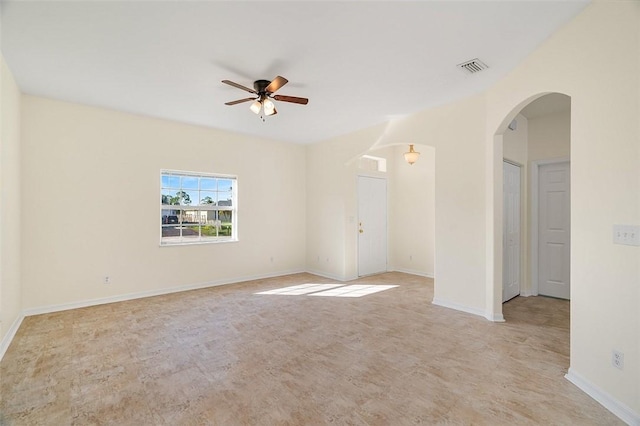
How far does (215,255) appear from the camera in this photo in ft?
17.4

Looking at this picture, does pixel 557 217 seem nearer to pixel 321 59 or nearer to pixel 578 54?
pixel 578 54

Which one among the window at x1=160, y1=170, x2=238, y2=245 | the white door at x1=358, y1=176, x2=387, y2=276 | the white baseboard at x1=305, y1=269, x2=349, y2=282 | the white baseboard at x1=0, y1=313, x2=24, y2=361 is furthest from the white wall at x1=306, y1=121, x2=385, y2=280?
the white baseboard at x1=0, y1=313, x2=24, y2=361

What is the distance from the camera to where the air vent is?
288cm

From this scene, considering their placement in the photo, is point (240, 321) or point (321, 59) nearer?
point (321, 59)

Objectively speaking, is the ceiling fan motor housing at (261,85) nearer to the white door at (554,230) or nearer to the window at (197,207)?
the window at (197,207)

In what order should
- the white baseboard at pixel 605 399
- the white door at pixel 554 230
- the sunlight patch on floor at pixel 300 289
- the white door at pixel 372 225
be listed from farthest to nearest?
1. the white door at pixel 372 225
2. the sunlight patch on floor at pixel 300 289
3. the white door at pixel 554 230
4. the white baseboard at pixel 605 399

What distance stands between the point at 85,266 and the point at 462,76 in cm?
537

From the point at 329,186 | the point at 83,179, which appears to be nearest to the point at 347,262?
the point at 329,186

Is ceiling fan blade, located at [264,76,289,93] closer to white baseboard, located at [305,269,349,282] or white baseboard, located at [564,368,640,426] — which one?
white baseboard, located at [564,368,640,426]

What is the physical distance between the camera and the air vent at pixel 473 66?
2.88 meters

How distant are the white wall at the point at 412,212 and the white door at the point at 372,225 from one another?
0.25 meters

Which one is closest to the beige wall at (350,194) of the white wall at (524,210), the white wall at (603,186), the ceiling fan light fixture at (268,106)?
the white wall at (603,186)

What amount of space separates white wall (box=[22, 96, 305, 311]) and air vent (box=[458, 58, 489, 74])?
3938 millimetres

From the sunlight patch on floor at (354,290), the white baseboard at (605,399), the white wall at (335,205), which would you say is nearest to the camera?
the white baseboard at (605,399)
